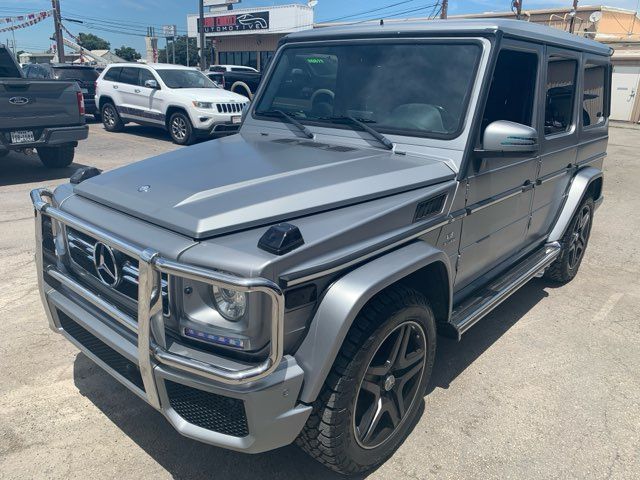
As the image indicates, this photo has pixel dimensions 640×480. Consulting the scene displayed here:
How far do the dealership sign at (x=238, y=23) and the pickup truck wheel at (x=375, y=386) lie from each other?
4242 centimetres

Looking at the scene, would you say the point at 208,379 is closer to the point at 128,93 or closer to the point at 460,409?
the point at 460,409

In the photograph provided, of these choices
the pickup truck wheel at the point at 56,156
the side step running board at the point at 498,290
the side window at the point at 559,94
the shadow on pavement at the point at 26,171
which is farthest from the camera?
the pickup truck wheel at the point at 56,156

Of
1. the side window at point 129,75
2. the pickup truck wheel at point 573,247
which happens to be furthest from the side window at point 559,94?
the side window at point 129,75

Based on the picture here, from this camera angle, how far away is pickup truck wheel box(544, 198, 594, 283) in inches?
189

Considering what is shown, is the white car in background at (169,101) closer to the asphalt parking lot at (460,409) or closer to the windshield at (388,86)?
the asphalt parking lot at (460,409)

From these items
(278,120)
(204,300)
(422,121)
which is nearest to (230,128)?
(278,120)

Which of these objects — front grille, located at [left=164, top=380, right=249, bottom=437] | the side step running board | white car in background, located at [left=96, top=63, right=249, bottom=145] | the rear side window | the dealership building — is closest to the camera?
front grille, located at [left=164, top=380, right=249, bottom=437]

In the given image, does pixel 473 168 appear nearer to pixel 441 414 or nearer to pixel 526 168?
pixel 526 168

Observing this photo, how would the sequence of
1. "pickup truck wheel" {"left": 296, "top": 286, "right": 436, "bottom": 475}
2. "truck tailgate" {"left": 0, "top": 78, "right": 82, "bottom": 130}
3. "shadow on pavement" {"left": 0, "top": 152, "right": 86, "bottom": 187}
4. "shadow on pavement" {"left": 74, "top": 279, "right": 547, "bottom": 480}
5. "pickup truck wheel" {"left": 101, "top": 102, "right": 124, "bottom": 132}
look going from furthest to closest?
"pickup truck wheel" {"left": 101, "top": 102, "right": 124, "bottom": 132}, "shadow on pavement" {"left": 0, "top": 152, "right": 86, "bottom": 187}, "truck tailgate" {"left": 0, "top": 78, "right": 82, "bottom": 130}, "shadow on pavement" {"left": 74, "top": 279, "right": 547, "bottom": 480}, "pickup truck wheel" {"left": 296, "top": 286, "right": 436, "bottom": 475}

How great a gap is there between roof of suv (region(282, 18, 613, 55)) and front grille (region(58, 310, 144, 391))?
2422mm

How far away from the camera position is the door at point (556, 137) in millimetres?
3959

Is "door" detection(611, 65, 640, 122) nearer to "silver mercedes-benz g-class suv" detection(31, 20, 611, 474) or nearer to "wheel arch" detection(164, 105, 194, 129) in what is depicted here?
"wheel arch" detection(164, 105, 194, 129)

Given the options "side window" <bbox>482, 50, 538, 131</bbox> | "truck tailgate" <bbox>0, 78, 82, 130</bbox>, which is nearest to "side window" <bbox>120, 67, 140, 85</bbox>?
"truck tailgate" <bbox>0, 78, 82, 130</bbox>

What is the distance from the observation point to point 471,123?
9.89 ft
